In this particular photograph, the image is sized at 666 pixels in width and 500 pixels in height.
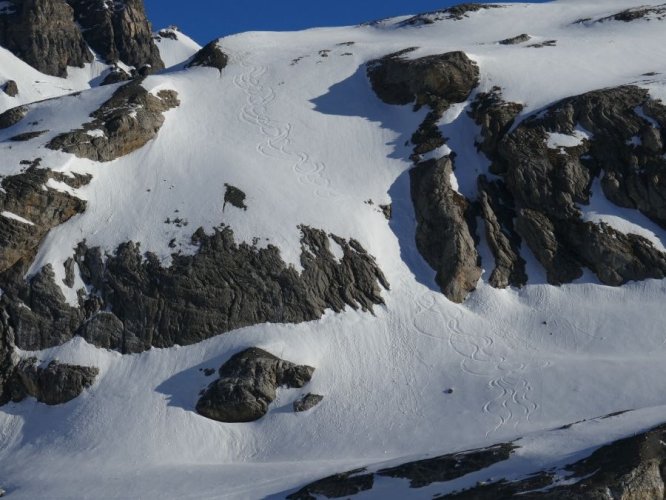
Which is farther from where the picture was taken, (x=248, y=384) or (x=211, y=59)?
(x=211, y=59)

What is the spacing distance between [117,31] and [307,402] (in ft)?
272

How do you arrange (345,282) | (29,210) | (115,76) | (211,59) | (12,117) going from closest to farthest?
1. (345,282)
2. (29,210)
3. (12,117)
4. (211,59)
5. (115,76)

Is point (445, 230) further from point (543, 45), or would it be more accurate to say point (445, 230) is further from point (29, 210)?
point (543, 45)

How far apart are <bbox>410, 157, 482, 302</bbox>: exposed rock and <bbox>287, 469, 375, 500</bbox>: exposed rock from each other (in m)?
12.1

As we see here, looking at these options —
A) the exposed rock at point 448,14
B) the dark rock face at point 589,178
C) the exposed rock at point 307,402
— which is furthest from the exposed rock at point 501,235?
the exposed rock at point 448,14

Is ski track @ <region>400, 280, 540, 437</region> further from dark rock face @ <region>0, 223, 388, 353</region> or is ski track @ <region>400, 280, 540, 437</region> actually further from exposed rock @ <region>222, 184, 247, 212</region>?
exposed rock @ <region>222, 184, 247, 212</region>

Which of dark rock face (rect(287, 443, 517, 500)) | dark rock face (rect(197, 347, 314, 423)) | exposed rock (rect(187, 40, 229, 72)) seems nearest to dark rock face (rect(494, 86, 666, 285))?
dark rock face (rect(197, 347, 314, 423))

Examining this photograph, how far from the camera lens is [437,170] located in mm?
38438

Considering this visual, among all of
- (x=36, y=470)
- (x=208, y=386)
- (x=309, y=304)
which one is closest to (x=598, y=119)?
(x=309, y=304)

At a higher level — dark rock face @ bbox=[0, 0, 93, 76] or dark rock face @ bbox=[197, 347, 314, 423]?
dark rock face @ bbox=[0, 0, 93, 76]

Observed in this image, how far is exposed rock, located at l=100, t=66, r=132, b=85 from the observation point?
90.6m

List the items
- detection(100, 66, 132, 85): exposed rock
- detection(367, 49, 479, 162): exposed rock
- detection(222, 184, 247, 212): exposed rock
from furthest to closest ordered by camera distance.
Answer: detection(100, 66, 132, 85): exposed rock, detection(367, 49, 479, 162): exposed rock, detection(222, 184, 247, 212): exposed rock

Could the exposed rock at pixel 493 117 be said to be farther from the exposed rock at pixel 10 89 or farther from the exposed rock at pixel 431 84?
the exposed rock at pixel 10 89

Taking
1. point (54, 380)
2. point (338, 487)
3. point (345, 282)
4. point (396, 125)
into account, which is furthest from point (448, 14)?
point (338, 487)
